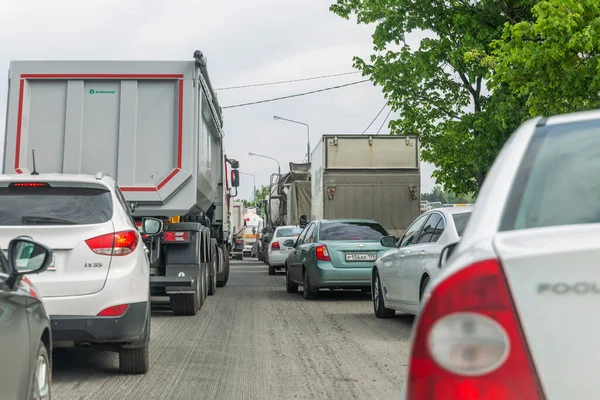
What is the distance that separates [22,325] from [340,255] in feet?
37.3

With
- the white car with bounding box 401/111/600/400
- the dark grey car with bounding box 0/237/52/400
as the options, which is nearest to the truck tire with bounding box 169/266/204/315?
the dark grey car with bounding box 0/237/52/400

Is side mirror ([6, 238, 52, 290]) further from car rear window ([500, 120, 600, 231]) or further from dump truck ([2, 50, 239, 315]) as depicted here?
dump truck ([2, 50, 239, 315])

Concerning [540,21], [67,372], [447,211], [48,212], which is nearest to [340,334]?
[447,211]

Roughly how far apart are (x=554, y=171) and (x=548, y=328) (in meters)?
0.65

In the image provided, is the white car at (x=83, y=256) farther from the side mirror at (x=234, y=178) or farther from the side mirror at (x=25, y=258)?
the side mirror at (x=234, y=178)

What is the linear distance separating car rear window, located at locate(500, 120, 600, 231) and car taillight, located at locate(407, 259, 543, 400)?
267 mm

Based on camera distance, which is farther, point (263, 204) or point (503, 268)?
point (263, 204)

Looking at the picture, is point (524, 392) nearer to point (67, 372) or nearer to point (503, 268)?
point (503, 268)

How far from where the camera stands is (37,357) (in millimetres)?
4934

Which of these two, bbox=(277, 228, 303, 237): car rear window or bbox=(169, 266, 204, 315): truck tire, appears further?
bbox=(277, 228, 303, 237): car rear window

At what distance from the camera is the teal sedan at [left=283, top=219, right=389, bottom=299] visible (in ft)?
51.4

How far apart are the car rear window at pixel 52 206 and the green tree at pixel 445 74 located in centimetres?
1768

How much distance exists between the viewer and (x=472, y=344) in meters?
2.38

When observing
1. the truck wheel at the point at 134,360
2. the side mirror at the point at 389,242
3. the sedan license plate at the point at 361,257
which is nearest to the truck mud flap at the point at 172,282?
the side mirror at the point at 389,242
